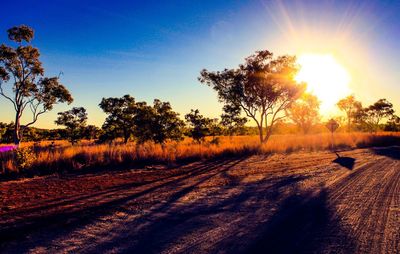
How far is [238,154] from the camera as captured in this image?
19.6m

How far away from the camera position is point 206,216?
18.4 feet

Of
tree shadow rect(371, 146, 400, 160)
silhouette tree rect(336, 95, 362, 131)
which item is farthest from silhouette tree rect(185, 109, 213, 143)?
silhouette tree rect(336, 95, 362, 131)

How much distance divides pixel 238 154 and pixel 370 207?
44.9 ft

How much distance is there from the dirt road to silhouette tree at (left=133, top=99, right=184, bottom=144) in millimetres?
16367

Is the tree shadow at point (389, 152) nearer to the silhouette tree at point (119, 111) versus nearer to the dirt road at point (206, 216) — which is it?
the dirt road at point (206, 216)

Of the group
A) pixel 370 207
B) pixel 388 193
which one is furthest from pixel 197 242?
pixel 388 193

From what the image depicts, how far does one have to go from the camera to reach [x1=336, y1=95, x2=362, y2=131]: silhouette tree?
56.3 meters

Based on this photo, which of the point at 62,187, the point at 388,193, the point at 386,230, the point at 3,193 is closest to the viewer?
the point at 386,230

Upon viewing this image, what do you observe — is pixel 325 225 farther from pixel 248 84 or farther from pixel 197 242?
pixel 248 84

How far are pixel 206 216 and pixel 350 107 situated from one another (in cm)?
6004

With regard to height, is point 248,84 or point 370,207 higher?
point 248,84

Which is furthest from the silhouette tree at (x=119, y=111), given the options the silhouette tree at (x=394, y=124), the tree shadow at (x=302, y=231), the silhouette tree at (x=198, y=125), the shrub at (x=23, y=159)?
the silhouette tree at (x=394, y=124)

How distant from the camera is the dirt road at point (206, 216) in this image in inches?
164

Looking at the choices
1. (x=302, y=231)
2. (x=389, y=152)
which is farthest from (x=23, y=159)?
(x=389, y=152)
